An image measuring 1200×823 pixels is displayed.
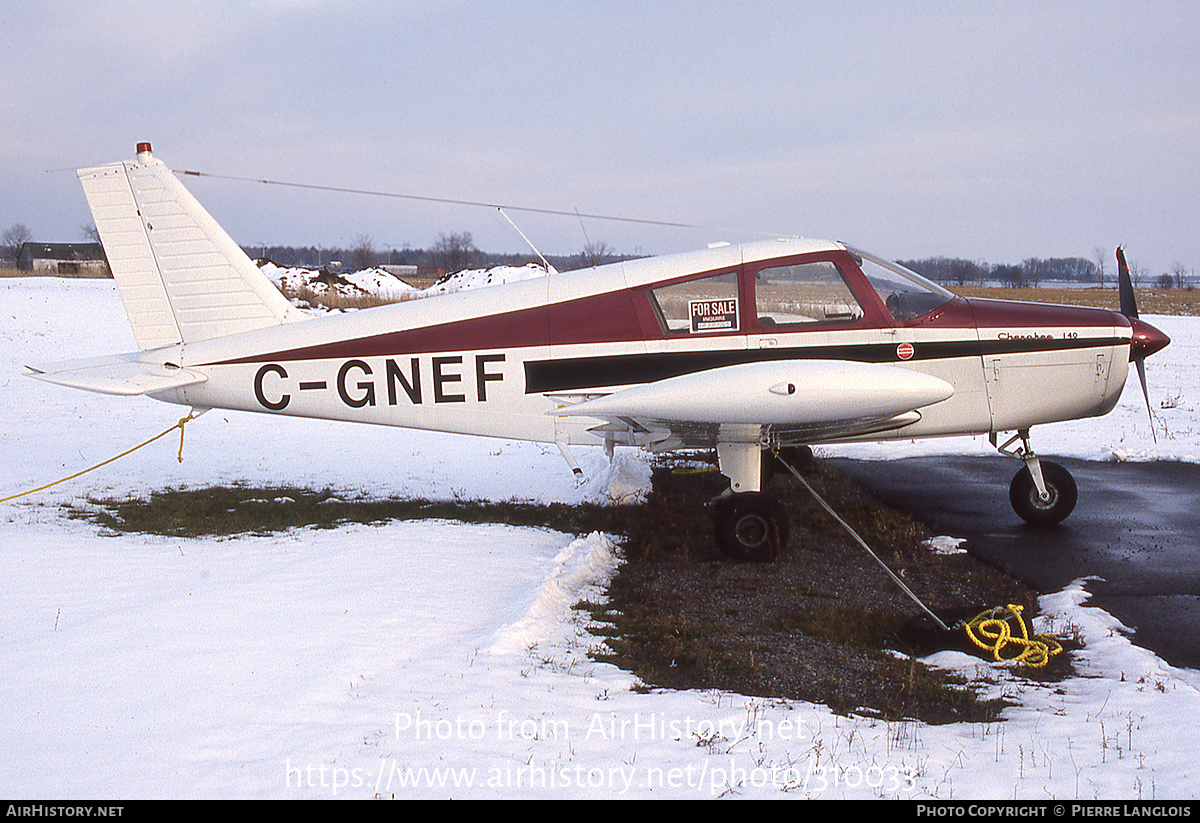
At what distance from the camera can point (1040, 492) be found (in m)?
8.21

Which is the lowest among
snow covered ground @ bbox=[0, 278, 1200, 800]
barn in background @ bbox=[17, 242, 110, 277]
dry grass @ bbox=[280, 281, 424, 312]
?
snow covered ground @ bbox=[0, 278, 1200, 800]

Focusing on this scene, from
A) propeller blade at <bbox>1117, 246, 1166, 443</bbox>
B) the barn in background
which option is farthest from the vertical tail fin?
the barn in background

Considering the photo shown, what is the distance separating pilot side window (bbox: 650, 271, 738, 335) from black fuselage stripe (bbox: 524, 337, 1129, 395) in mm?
247

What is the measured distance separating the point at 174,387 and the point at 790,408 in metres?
5.87

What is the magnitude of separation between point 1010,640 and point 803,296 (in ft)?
11.1

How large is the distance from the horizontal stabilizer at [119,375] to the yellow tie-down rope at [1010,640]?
720cm

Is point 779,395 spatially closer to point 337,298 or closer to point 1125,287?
point 1125,287

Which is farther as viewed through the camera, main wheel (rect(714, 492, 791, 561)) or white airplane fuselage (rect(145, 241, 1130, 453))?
white airplane fuselage (rect(145, 241, 1130, 453))

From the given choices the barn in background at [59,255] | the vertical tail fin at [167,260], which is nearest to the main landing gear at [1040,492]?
the vertical tail fin at [167,260]

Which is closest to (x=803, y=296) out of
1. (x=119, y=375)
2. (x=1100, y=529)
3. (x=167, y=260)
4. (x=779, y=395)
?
(x=779, y=395)

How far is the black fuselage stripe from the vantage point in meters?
7.23

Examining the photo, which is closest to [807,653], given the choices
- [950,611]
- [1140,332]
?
[950,611]

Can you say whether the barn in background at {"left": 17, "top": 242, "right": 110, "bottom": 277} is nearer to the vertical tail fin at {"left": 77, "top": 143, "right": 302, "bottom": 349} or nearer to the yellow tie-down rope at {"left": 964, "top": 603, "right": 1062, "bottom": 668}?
the vertical tail fin at {"left": 77, "top": 143, "right": 302, "bottom": 349}

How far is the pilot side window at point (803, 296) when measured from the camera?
727 cm
